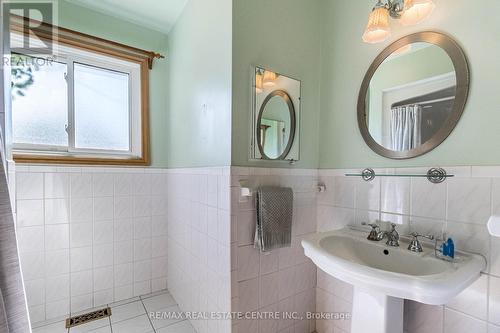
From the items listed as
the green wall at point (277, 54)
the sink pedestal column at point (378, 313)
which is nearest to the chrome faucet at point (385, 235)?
the sink pedestal column at point (378, 313)

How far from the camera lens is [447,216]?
3.31ft

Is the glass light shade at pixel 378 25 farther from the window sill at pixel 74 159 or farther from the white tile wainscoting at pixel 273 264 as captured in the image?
the window sill at pixel 74 159

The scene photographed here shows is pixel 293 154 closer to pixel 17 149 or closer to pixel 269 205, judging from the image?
pixel 269 205

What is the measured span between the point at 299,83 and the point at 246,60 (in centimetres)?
41

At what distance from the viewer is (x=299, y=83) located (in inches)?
57.7

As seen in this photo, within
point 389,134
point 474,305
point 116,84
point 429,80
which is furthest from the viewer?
point 116,84

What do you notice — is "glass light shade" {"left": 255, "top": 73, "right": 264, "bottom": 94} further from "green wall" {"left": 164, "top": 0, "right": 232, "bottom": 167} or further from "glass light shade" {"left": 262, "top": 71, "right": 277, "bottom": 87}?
"green wall" {"left": 164, "top": 0, "right": 232, "bottom": 167}

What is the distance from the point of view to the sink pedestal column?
3.16 ft

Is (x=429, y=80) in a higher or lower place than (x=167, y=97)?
lower

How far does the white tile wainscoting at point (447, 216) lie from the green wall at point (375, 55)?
0.08m

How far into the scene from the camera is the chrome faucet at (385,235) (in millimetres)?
1071

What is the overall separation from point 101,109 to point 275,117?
1558 millimetres

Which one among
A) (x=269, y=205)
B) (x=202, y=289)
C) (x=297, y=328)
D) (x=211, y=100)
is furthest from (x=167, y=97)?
(x=297, y=328)

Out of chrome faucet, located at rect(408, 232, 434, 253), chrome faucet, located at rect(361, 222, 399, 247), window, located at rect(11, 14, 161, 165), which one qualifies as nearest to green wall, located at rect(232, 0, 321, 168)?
chrome faucet, located at rect(361, 222, 399, 247)
